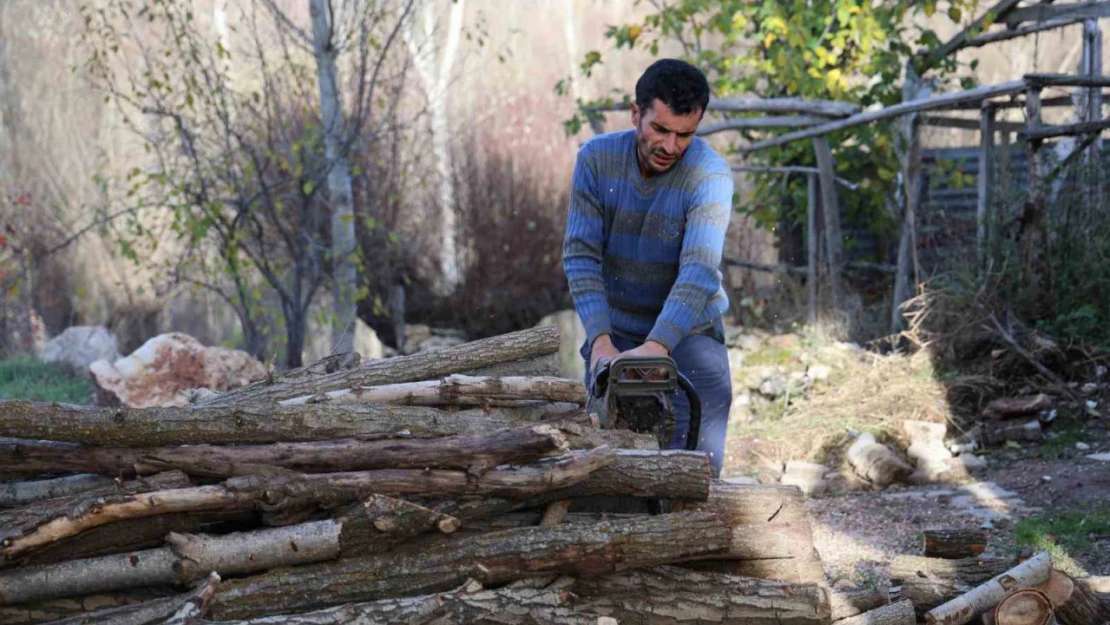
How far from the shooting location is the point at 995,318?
27.3 ft

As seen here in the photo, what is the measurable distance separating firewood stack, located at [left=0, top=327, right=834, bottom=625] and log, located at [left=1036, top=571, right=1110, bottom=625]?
34.4 inches

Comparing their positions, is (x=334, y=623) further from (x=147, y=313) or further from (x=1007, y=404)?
(x=147, y=313)

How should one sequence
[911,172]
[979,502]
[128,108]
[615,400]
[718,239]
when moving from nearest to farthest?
[615,400], [718,239], [979,502], [911,172], [128,108]

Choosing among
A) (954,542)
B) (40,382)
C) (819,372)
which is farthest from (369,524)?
(40,382)

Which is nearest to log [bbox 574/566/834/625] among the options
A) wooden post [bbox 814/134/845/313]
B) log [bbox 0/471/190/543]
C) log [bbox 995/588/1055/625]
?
log [bbox 995/588/1055/625]

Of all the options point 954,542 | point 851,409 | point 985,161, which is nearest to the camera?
point 954,542

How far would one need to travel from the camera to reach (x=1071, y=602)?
4.06 meters

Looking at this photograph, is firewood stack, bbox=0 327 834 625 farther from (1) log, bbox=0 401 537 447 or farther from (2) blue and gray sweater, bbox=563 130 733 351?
(2) blue and gray sweater, bbox=563 130 733 351

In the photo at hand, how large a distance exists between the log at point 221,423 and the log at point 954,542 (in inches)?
76.7

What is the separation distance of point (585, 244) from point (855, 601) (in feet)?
5.30

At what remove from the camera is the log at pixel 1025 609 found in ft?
12.6

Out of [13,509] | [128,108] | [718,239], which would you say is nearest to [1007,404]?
[718,239]

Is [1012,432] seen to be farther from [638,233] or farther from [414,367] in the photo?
[414,367]

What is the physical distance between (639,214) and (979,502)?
3395 millimetres
